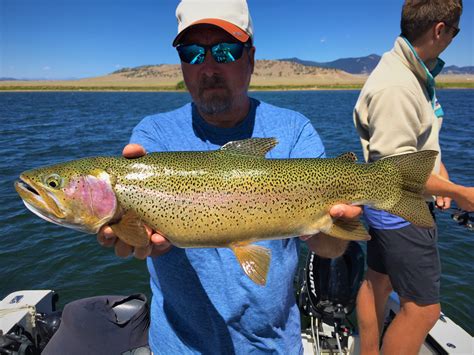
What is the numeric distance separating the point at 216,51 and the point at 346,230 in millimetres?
1720

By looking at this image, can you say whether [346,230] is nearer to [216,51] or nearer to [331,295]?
[216,51]

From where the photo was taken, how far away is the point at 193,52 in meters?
2.76

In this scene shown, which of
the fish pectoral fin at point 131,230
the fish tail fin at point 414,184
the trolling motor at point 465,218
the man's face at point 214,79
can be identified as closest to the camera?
the fish pectoral fin at point 131,230

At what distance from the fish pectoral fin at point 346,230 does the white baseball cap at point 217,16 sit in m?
1.59

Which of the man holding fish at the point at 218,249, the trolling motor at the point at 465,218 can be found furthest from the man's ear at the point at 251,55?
the trolling motor at the point at 465,218

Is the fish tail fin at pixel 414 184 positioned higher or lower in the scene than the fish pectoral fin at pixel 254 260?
higher

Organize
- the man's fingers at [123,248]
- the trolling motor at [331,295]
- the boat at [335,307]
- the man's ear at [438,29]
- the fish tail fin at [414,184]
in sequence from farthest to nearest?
1. the trolling motor at [331,295]
2. the boat at [335,307]
3. the man's ear at [438,29]
4. the fish tail fin at [414,184]
5. the man's fingers at [123,248]

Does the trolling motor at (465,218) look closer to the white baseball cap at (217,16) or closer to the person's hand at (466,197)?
the person's hand at (466,197)

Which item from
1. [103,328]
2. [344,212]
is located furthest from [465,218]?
[103,328]

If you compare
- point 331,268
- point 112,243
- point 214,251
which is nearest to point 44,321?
point 112,243

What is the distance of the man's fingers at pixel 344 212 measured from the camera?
102 inches

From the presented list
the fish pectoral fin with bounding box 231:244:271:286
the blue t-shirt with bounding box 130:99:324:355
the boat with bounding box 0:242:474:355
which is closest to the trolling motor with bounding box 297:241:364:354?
the boat with bounding box 0:242:474:355

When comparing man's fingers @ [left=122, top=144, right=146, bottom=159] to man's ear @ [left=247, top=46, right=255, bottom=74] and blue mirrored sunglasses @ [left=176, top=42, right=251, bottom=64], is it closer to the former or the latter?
blue mirrored sunglasses @ [left=176, top=42, right=251, bottom=64]

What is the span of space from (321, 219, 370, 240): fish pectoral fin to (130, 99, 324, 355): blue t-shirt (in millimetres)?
365
